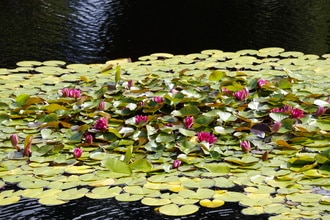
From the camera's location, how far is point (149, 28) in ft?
24.8

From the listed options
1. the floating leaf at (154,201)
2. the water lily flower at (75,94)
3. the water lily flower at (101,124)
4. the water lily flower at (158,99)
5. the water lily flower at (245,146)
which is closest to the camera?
the floating leaf at (154,201)

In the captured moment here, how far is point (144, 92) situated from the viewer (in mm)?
4152

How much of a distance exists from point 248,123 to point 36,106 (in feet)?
4.38

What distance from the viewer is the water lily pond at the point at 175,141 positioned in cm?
296

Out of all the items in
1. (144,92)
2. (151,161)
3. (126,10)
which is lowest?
(151,161)

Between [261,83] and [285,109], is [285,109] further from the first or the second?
[261,83]

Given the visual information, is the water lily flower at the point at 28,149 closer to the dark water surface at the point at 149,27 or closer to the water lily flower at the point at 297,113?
the water lily flower at the point at 297,113

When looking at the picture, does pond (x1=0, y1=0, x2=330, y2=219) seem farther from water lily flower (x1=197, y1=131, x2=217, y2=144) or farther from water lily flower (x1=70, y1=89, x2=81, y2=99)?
water lily flower (x1=197, y1=131, x2=217, y2=144)

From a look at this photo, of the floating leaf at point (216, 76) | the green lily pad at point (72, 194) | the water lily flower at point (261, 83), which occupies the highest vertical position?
the floating leaf at point (216, 76)

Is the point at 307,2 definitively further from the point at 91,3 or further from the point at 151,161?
the point at 151,161

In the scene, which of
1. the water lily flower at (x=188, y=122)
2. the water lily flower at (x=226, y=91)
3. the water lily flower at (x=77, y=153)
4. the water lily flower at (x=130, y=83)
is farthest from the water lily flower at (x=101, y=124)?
the water lily flower at (x=226, y=91)

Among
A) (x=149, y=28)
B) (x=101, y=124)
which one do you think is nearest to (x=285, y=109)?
(x=101, y=124)

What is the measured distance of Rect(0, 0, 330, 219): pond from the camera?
252 inches

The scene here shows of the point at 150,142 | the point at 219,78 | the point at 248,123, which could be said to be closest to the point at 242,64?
the point at 219,78
